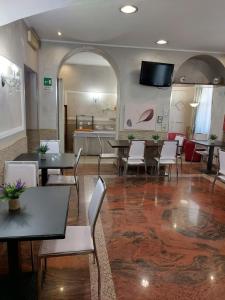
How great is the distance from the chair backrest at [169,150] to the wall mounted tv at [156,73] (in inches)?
59.2

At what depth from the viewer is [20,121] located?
11.8 ft

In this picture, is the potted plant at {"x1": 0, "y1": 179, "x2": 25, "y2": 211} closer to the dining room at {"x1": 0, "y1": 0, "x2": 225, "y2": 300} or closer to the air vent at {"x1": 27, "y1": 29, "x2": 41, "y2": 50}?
the dining room at {"x1": 0, "y1": 0, "x2": 225, "y2": 300}

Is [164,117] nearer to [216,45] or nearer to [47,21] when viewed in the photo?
[216,45]

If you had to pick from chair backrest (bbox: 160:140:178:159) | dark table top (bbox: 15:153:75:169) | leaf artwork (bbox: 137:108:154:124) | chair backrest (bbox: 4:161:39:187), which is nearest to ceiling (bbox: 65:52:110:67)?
leaf artwork (bbox: 137:108:154:124)

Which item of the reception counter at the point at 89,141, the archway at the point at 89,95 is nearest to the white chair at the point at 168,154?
the reception counter at the point at 89,141

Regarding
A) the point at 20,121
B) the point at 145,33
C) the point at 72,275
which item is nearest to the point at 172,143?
the point at 145,33

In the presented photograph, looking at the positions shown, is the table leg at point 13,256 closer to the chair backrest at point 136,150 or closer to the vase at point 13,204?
the vase at point 13,204

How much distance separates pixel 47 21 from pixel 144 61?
2.25 metres

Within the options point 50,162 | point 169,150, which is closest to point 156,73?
point 169,150

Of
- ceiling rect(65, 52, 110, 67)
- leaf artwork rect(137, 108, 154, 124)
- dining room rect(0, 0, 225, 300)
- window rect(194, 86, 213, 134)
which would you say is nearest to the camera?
dining room rect(0, 0, 225, 300)

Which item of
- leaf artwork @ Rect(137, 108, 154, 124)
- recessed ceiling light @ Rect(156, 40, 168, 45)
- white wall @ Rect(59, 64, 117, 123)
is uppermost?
recessed ceiling light @ Rect(156, 40, 168, 45)

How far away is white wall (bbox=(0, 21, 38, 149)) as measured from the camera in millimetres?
2793

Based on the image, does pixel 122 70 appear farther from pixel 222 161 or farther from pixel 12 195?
pixel 12 195

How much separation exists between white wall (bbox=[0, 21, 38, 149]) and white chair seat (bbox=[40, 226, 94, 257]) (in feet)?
5.08
